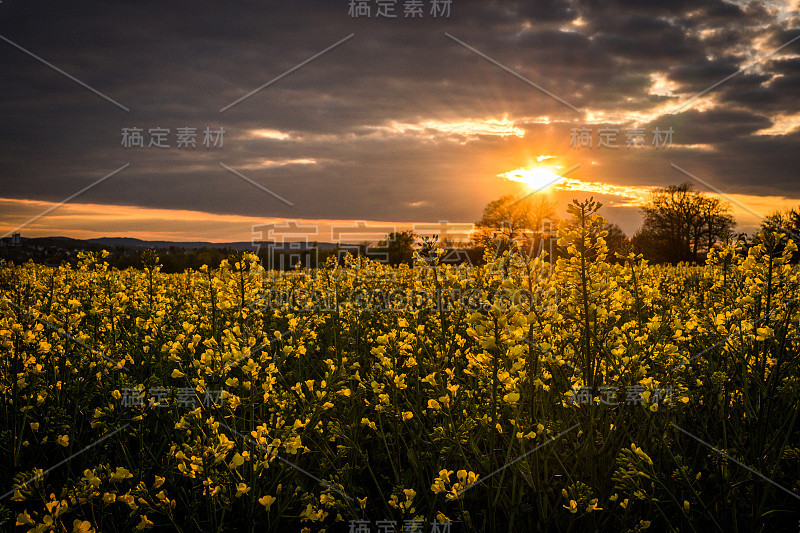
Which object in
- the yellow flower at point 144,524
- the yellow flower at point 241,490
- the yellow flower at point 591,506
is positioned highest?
the yellow flower at point 241,490

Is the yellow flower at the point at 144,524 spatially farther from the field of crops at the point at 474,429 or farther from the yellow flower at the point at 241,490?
the yellow flower at the point at 241,490

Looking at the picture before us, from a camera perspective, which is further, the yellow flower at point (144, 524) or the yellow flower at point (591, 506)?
the yellow flower at point (591, 506)

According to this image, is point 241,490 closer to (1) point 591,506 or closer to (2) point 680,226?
(1) point 591,506

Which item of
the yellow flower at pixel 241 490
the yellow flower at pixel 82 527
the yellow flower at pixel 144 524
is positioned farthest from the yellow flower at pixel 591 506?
the yellow flower at pixel 82 527

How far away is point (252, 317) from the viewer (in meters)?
4.11

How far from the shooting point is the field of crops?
2814mm

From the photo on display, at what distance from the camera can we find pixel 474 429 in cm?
386

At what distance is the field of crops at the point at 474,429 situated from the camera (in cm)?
281

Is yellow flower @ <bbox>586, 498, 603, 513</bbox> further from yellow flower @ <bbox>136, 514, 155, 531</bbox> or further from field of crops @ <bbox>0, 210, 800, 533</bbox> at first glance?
yellow flower @ <bbox>136, 514, 155, 531</bbox>

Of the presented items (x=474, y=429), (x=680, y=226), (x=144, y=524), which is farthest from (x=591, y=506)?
(x=680, y=226)

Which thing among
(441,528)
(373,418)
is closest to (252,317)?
(373,418)

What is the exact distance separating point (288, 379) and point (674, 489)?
4.14 metres

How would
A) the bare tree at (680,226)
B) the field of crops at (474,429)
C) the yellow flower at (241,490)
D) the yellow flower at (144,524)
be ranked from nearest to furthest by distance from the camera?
1. the yellow flower at (144,524)
2. the yellow flower at (241,490)
3. the field of crops at (474,429)
4. the bare tree at (680,226)

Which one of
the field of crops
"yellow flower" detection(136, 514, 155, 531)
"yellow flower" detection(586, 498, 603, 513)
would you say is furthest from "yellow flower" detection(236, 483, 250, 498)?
"yellow flower" detection(586, 498, 603, 513)
